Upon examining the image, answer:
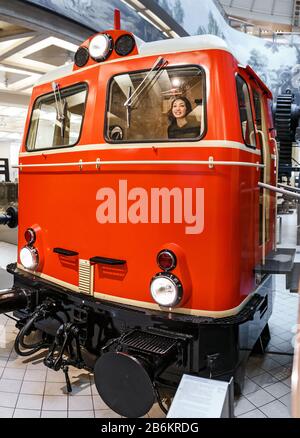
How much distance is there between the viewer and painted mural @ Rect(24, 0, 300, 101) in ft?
26.1

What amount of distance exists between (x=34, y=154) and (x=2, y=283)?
290 cm

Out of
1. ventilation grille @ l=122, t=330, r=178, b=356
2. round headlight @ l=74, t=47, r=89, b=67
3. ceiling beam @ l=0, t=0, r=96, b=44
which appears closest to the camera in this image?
ventilation grille @ l=122, t=330, r=178, b=356

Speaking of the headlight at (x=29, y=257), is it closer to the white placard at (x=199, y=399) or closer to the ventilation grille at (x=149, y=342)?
the ventilation grille at (x=149, y=342)

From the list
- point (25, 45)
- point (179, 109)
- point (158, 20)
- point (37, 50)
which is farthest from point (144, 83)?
point (158, 20)

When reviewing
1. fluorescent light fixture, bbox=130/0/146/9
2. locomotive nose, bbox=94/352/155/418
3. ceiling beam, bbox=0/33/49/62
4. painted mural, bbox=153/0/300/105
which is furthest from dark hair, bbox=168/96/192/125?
painted mural, bbox=153/0/300/105

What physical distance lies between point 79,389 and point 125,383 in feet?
3.20

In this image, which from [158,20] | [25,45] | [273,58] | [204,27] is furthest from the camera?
[273,58]

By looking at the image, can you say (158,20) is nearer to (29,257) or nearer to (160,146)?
(29,257)

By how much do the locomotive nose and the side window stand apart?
1565 mm

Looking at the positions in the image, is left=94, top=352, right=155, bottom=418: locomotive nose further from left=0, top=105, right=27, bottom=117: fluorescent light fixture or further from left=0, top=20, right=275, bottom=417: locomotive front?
left=0, top=105, right=27, bottom=117: fluorescent light fixture

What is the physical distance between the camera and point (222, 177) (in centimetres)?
234

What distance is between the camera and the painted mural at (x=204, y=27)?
7.95 meters

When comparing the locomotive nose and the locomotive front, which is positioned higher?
the locomotive front

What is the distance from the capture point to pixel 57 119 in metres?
3.24
